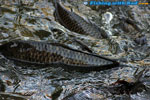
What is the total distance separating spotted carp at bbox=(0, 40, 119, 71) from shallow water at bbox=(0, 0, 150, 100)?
118mm

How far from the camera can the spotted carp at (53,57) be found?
5012 millimetres

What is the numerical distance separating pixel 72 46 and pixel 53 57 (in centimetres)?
111

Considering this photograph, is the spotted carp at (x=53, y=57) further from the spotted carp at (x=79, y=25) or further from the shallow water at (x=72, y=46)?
the spotted carp at (x=79, y=25)

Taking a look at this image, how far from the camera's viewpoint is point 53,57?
505cm

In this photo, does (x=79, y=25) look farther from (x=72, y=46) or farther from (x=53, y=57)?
(x=53, y=57)

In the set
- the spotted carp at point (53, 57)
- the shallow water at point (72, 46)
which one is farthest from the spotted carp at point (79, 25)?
the spotted carp at point (53, 57)

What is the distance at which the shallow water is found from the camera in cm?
425

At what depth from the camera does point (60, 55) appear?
5.06 meters

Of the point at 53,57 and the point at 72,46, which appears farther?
the point at 72,46

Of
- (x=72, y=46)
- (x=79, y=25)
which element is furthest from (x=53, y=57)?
(x=79, y=25)

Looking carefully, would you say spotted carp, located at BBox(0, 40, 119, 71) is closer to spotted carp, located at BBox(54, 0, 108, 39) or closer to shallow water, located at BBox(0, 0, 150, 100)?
shallow water, located at BBox(0, 0, 150, 100)

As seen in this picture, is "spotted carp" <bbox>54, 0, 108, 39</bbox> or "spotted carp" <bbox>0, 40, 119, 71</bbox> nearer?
"spotted carp" <bbox>0, 40, 119, 71</bbox>

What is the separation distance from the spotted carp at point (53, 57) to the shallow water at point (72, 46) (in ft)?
0.39

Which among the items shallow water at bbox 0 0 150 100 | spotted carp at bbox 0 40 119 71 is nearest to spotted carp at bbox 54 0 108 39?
shallow water at bbox 0 0 150 100
